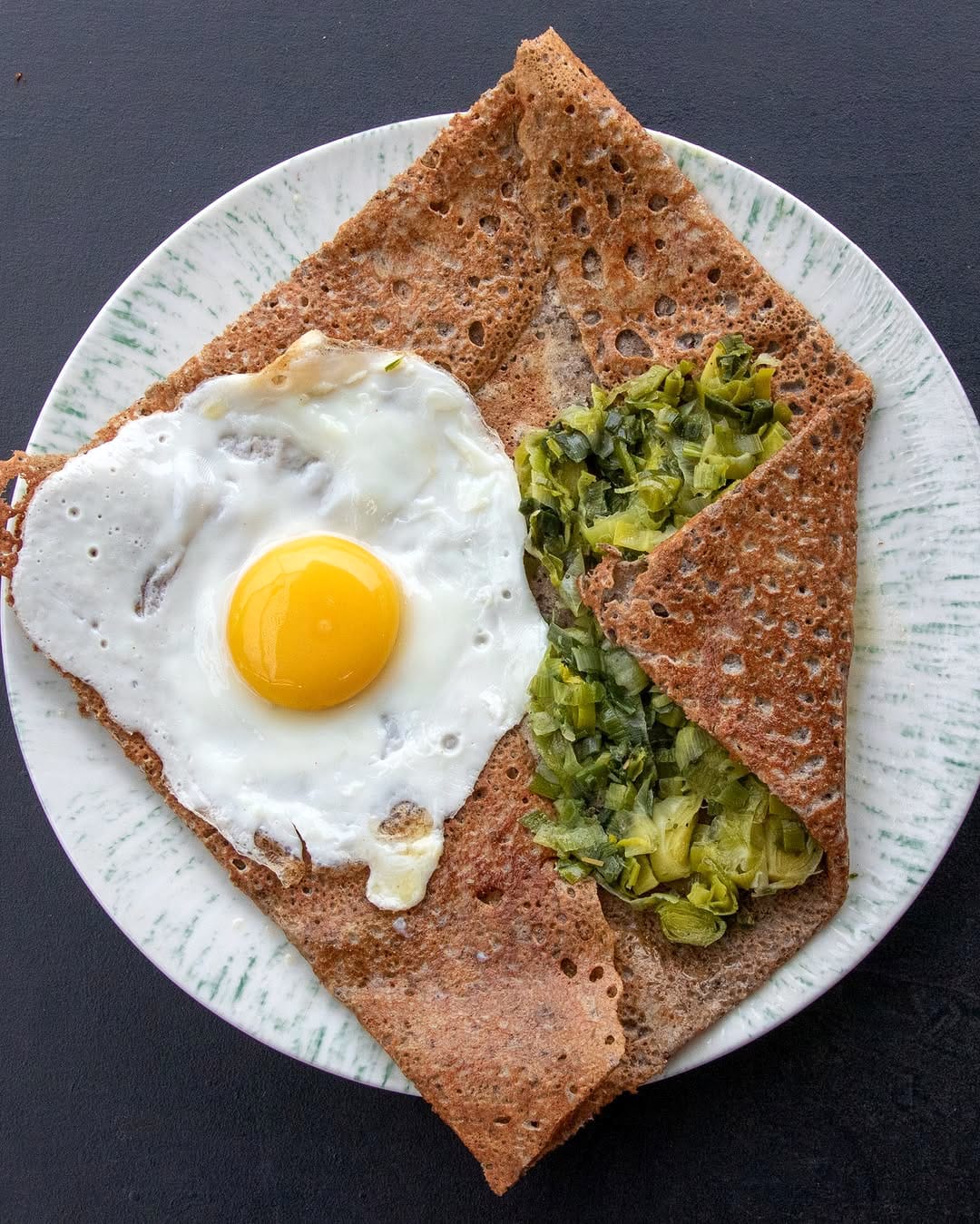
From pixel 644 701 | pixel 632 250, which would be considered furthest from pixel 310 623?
pixel 632 250

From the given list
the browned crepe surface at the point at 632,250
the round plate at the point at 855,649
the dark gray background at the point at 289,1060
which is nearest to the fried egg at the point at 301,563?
the round plate at the point at 855,649

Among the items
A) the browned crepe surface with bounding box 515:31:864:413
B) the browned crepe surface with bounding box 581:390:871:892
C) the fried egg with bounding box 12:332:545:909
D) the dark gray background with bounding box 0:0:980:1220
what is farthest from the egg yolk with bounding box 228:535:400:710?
the dark gray background with bounding box 0:0:980:1220

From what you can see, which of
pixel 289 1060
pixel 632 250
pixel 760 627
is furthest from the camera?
pixel 289 1060

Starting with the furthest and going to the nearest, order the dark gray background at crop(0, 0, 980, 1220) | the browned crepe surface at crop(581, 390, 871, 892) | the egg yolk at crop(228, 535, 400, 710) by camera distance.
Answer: the dark gray background at crop(0, 0, 980, 1220)
the egg yolk at crop(228, 535, 400, 710)
the browned crepe surface at crop(581, 390, 871, 892)

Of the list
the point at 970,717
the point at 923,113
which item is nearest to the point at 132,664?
the point at 970,717

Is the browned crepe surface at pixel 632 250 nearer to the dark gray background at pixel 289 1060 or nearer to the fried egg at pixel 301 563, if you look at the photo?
the fried egg at pixel 301 563

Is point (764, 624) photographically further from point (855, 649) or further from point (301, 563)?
point (301, 563)

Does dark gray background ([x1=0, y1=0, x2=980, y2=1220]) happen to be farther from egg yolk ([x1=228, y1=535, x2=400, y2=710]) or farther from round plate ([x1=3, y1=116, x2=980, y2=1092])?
egg yolk ([x1=228, y1=535, x2=400, y2=710])
